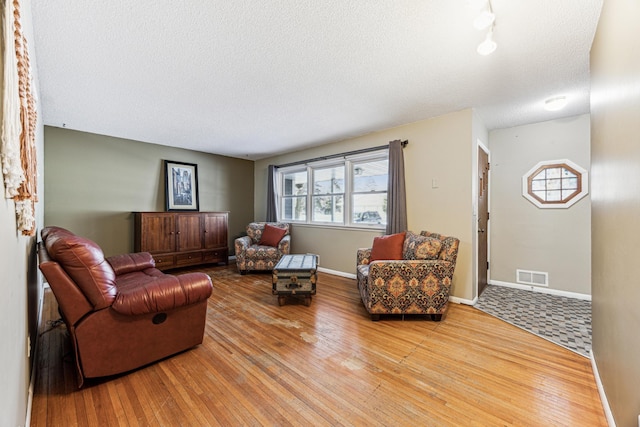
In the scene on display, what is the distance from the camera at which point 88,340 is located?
5.46 feet

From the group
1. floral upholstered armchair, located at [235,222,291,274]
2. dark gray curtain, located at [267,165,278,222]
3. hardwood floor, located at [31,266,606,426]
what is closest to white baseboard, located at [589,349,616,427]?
hardwood floor, located at [31,266,606,426]

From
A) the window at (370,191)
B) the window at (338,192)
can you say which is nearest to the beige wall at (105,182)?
the window at (338,192)

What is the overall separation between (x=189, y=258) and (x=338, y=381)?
12.8ft

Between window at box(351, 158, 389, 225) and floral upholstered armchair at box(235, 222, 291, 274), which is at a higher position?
window at box(351, 158, 389, 225)

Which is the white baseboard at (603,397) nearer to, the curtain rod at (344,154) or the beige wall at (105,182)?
the curtain rod at (344,154)

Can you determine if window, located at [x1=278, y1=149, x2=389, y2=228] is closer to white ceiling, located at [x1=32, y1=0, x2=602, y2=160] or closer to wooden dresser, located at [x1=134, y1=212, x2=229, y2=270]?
white ceiling, located at [x1=32, y1=0, x2=602, y2=160]

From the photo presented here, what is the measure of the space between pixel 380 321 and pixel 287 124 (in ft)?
9.26

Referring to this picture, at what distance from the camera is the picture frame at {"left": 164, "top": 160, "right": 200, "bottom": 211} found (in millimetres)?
4926

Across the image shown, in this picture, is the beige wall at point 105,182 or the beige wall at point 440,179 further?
the beige wall at point 105,182

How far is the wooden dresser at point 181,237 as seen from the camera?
433 cm

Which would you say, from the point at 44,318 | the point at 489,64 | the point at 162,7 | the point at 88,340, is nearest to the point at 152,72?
the point at 162,7

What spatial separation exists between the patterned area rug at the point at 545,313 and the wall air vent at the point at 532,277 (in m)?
0.17

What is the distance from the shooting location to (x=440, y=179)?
346 cm

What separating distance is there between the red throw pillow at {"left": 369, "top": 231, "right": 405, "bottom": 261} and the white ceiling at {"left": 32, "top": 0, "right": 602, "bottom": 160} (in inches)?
63.0
